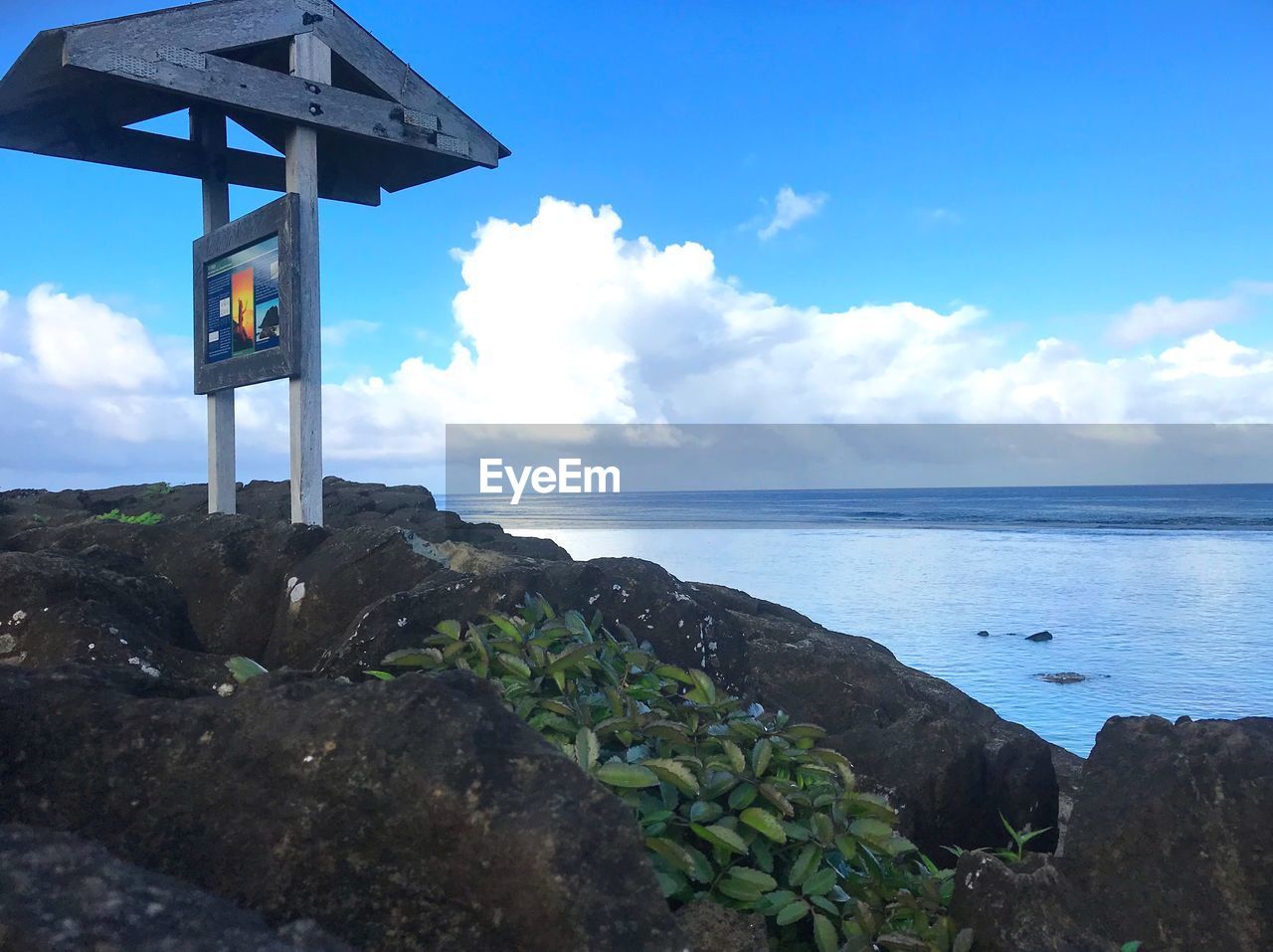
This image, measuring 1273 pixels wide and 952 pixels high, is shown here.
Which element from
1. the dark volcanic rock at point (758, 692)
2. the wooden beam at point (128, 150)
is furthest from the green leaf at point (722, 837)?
the wooden beam at point (128, 150)

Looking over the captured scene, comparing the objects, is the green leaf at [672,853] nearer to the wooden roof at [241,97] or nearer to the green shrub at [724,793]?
the green shrub at [724,793]

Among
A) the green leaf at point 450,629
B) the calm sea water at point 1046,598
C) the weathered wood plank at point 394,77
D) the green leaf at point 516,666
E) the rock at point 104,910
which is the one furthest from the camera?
the calm sea water at point 1046,598

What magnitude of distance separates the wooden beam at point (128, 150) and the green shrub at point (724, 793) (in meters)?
9.24

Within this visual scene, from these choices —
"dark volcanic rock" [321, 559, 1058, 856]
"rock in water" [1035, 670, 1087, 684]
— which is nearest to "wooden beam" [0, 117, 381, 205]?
"dark volcanic rock" [321, 559, 1058, 856]

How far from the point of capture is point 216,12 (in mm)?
8742

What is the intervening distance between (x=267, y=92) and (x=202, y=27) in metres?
0.71

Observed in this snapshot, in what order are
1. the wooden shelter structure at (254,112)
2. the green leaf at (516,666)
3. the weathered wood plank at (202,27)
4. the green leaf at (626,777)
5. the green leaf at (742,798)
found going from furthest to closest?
the wooden shelter structure at (254,112), the weathered wood plank at (202,27), the green leaf at (516,666), the green leaf at (742,798), the green leaf at (626,777)

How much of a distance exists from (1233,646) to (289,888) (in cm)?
1552

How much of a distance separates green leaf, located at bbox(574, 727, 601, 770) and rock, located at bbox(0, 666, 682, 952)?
0.43m

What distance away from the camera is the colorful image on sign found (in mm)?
9352

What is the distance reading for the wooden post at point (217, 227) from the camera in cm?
1038

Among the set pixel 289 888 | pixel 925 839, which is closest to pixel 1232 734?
pixel 925 839

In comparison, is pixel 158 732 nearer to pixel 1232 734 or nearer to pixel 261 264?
pixel 1232 734

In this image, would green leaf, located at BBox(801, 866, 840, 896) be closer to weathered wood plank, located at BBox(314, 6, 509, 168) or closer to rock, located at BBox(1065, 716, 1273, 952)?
rock, located at BBox(1065, 716, 1273, 952)
